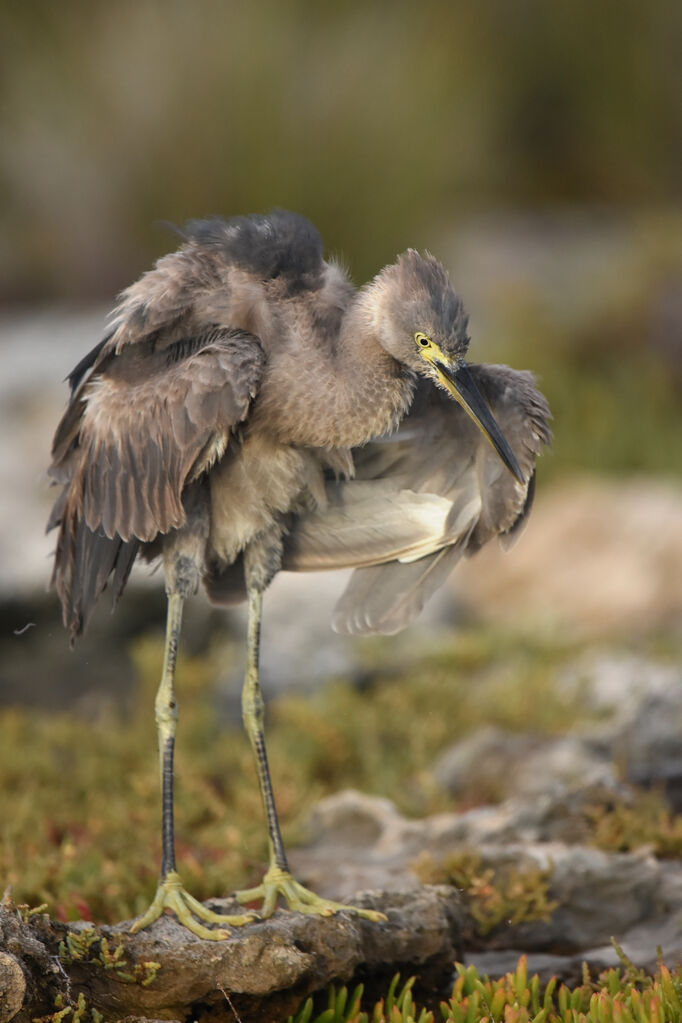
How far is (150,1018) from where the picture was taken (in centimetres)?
339

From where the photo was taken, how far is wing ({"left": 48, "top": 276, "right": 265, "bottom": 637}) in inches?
161

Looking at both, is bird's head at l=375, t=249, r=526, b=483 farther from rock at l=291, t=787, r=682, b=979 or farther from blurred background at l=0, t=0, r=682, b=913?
blurred background at l=0, t=0, r=682, b=913

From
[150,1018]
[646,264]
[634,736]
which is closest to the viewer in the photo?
[150,1018]

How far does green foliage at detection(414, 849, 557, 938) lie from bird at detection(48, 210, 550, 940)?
25.4 inches

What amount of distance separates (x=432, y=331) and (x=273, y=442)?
0.68 metres

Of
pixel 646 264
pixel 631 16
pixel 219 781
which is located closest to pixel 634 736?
pixel 219 781

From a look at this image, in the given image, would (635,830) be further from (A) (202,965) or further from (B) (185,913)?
(A) (202,965)

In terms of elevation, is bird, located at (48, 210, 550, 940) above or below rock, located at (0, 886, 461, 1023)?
above

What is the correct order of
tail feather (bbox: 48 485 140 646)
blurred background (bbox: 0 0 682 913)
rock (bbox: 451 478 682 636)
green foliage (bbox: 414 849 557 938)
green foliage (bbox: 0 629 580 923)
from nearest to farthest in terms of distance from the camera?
green foliage (bbox: 414 849 557 938) → tail feather (bbox: 48 485 140 646) → green foliage (bbox: 0 629 580 923) → blurred background (bbox: 0 0 682 913) → rock (bbox: 451 478 682 636)

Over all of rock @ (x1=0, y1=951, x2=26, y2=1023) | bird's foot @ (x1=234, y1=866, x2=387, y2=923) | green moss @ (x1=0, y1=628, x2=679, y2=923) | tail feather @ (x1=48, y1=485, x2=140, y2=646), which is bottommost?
green moss @ (x1=0, y1=628, x2=679, y2=923)

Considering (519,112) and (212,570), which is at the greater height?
(519,112)

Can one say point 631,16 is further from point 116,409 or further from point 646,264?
point 116,409

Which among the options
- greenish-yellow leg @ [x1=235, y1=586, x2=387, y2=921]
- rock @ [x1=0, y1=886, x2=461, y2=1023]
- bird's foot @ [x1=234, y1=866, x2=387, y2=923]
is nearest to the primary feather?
greenish-yellow leg @ [x1=235, y1=586, x2=387, y2=921]

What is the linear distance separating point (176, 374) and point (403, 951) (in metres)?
1.99
